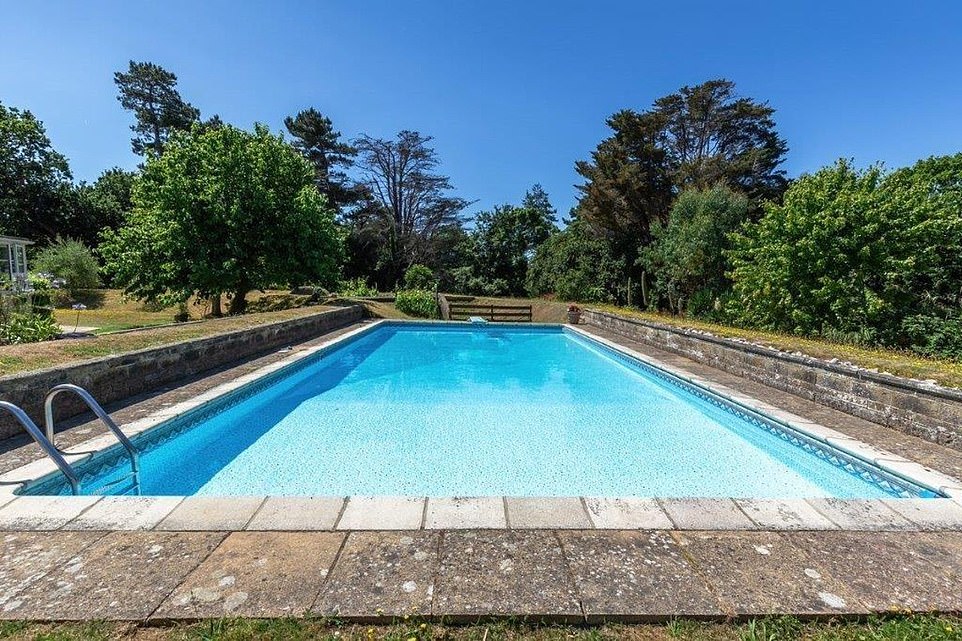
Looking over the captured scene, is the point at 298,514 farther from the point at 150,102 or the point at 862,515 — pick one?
the point at 150,102

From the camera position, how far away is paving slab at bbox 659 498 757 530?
8.02 ft

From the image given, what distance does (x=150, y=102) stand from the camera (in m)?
30.5

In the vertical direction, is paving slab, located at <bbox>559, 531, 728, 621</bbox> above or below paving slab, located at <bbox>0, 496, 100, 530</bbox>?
below

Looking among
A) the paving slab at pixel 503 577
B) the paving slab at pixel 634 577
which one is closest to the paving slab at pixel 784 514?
the paving slab at pixel 634 577

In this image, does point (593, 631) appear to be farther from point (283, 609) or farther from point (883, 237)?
point (883, 237)

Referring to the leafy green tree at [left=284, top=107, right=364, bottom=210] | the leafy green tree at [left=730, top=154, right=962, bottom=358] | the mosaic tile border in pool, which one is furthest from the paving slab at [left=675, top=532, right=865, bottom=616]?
the leafy green tree at [left=284, top=107, right=364, bottom=210]

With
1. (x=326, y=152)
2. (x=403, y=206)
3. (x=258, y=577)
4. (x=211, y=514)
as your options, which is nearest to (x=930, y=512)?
(x=258, y=577)

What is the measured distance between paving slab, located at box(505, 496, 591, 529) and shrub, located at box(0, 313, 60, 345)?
7811 mm

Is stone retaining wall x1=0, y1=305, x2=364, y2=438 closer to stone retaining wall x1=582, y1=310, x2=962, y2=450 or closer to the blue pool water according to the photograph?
the blue pool water

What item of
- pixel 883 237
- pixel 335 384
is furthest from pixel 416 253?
pixel 883 237

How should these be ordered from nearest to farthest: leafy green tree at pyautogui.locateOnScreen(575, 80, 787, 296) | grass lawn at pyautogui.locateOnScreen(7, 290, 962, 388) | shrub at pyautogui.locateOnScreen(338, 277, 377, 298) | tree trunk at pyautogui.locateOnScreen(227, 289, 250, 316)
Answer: grass lawn at pyautogui.locateOnScreen(7, 290, 962, 388) < tree trunk at pyautogui.locateOnScreen(227, 289, 250, 316) < shrub at pyautogui.locateOnScreen(338, 277, 377, 298) < leafy green tree at pyautogui.locateOnScreen(575, 80, 787, 296)

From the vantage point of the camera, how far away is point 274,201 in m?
12.5

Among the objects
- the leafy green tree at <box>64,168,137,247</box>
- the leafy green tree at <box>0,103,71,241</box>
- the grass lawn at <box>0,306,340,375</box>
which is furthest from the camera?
the leafy green tree at <box>64,168,137,247</box>

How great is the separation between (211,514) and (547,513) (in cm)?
208
